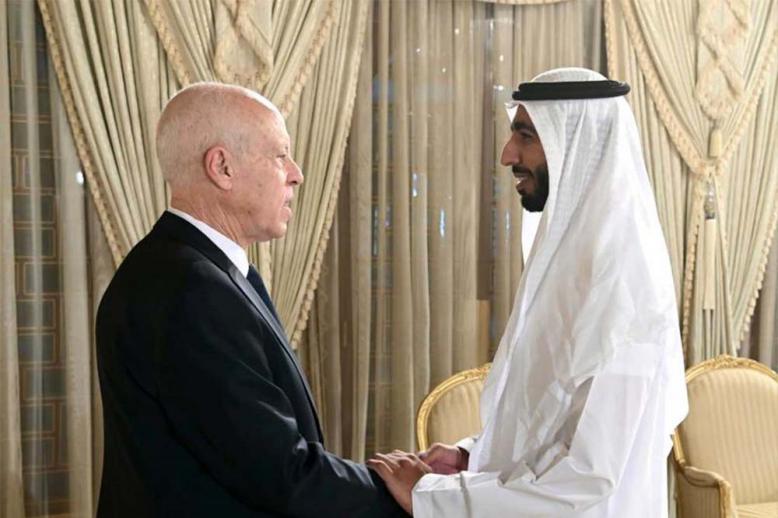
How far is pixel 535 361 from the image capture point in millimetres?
2041

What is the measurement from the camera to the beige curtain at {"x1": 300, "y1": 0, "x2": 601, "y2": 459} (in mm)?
3891

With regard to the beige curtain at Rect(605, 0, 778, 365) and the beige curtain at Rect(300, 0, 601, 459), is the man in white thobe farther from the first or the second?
the beige curtain at Rect(605, 0, 778, 365)

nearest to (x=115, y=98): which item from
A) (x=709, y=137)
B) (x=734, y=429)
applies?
(x=709, y=137)

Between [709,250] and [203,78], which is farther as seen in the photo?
[709,250]

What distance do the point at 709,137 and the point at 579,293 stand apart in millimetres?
2642

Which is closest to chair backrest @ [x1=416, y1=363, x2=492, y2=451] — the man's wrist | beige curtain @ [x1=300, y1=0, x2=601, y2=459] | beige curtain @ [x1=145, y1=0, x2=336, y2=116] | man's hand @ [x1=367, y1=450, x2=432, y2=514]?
beige curtain @ [x1=300, y1=0, x2=601, y2=459]

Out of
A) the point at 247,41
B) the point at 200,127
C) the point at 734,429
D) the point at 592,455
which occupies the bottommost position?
the point at 734,429

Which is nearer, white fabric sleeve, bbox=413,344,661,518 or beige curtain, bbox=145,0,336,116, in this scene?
white fabric sleeve, bbox=413,344,661,518

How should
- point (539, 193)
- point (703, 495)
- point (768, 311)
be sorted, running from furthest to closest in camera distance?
point (768, 311)
point (703, 495)
point (539, 193)

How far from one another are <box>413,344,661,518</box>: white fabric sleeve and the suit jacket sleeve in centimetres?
36

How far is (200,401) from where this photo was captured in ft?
5.83

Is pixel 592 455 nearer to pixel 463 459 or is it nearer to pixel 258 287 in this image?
pixel 463 459

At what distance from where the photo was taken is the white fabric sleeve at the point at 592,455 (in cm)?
184

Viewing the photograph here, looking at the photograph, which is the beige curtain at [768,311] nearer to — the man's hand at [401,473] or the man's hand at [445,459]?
the man's hand at [445,459]
